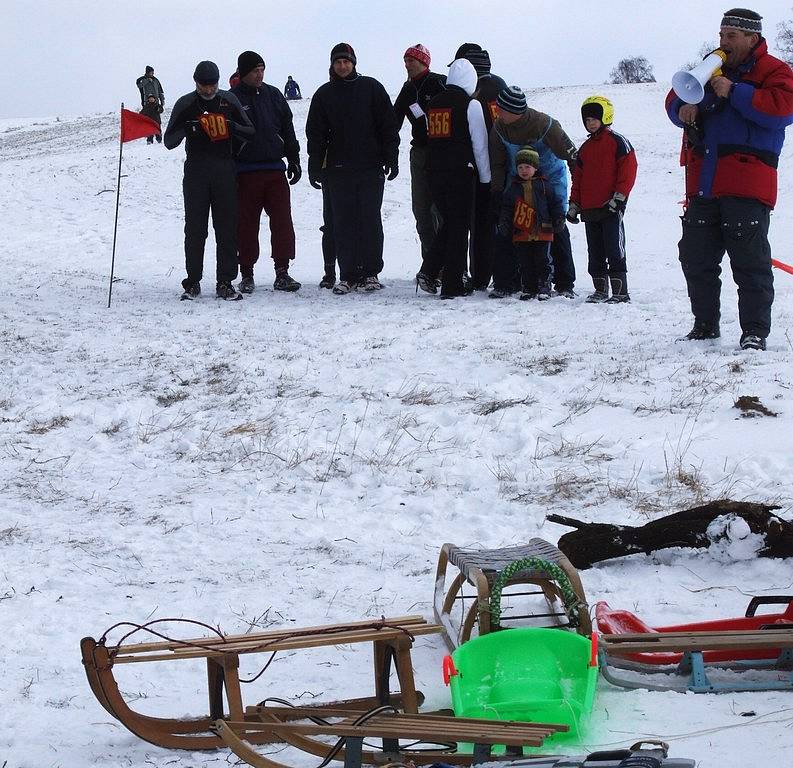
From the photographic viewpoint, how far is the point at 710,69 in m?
6.71

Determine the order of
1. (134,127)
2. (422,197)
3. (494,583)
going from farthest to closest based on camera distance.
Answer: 1. (134,127)
2. (422,197)
3. (494,583)

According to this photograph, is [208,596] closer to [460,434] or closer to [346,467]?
[346,467]

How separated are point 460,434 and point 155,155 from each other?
58.9 feet

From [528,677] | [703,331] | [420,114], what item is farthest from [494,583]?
[420,114]

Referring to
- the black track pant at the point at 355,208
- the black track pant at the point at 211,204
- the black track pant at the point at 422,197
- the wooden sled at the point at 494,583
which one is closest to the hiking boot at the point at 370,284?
the black track pant at the point at 355,208

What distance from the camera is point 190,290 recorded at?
10.2 meters

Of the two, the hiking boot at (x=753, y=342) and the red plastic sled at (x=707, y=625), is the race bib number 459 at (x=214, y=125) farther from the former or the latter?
the red plastic sled at (x=707, y=625)

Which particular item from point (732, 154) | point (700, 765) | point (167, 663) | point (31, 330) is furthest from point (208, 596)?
point (31, 330)

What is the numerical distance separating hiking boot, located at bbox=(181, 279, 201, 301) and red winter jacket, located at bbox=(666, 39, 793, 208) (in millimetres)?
4880

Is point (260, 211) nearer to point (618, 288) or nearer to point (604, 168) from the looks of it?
point (604, 168)

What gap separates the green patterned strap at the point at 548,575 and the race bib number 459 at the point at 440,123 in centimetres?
645

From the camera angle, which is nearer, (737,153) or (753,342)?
(737,153)

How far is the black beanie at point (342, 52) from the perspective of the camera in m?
9.59

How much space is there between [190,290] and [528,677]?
24.7 feet
